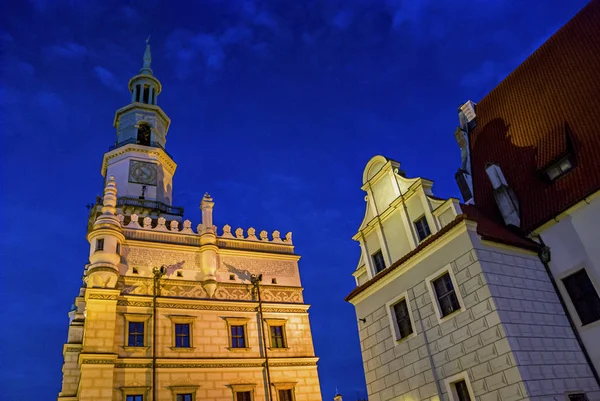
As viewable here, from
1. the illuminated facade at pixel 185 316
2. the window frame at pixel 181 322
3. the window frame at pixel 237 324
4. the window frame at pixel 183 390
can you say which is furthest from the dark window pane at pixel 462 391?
the window frame at pixel 181 322

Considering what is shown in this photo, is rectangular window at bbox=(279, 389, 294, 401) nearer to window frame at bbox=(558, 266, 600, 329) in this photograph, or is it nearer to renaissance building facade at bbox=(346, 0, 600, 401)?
renaissance building facade at bbox=(346, 0, 600, 401)

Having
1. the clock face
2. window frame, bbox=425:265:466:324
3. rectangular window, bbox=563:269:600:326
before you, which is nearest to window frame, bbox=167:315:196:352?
the clock face

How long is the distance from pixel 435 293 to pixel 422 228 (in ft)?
8.91

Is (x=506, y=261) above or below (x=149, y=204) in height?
below

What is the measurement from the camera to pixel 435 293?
15.2m

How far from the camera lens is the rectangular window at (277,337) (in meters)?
26.5

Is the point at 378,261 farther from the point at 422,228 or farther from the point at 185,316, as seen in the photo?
the point at 185,316

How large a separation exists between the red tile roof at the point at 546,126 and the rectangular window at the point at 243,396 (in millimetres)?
14801

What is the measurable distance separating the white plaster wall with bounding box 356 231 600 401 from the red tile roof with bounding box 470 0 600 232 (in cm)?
261

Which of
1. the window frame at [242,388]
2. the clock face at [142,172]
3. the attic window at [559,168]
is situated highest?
the clock face at [142,172]

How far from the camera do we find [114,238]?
25.0 metres

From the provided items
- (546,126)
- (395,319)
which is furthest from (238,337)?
A: (546,126)

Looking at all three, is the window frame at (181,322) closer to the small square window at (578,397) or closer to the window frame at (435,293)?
the window frame at (435,293)

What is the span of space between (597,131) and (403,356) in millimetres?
9931
